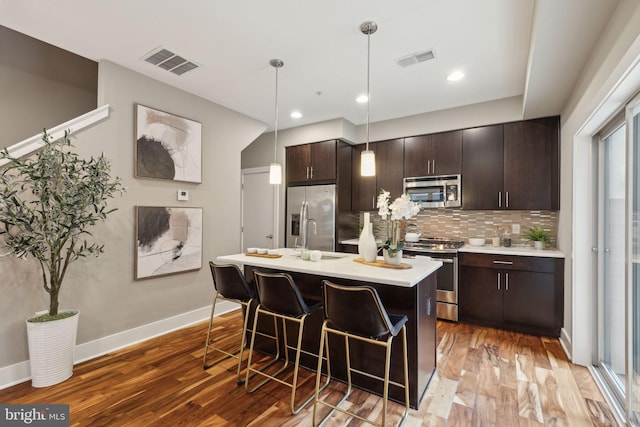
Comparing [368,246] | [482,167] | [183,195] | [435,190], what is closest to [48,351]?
[183,195]

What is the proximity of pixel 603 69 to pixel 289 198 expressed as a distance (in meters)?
3.99

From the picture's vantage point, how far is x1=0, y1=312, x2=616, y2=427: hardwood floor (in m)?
1.94

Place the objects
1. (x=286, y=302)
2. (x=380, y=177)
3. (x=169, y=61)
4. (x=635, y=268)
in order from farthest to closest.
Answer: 1. (x=380, y=177)
2. (x=169, y=61)
3. (x=286, y=302)
4. (x=635, y=268)

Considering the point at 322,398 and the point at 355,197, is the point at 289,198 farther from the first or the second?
the point at 322,398

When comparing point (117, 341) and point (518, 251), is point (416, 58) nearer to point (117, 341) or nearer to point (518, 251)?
point (518, 251)

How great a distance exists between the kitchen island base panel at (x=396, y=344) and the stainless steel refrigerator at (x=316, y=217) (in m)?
2.04

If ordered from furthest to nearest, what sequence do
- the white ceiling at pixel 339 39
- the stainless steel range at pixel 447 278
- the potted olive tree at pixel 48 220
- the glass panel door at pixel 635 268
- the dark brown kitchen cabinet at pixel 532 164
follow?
the stainless steel range at pixel 447 278
the dark brown kitchen cabinet at pixel 532 164
the potted olive tree at pixel 48 220
the white ceiling at pixel 339 39
the glass panel door at pixel 635 268

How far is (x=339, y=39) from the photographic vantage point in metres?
2.53

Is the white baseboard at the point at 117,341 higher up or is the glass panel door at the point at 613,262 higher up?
the glass panel door at the point at 613,262

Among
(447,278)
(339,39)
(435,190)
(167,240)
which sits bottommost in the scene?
(447,278)

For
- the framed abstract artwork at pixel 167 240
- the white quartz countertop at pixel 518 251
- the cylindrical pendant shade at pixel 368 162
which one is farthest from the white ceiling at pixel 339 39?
the white quartz countertop at pixel 518 251

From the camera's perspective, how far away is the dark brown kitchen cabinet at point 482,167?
3826 mm

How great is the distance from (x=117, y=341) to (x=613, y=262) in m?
4.51

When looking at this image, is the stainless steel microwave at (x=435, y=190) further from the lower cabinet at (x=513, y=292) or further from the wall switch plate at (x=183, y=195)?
the wall switch plate at (x=183, y=195)
